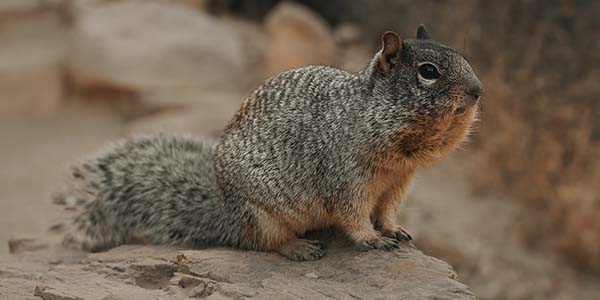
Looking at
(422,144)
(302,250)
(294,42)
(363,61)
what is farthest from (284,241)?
(363,61)

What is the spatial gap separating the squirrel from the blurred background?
2.68m

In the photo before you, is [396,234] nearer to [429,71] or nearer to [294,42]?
[429,71]

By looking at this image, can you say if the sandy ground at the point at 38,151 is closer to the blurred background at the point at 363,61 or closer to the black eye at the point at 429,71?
the blurred background at the point at 363,61

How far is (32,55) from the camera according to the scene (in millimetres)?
12656

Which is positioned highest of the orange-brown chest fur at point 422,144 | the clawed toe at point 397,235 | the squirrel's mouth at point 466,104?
the squirrel's mouth at point 466,104

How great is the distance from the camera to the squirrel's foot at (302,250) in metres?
5.03

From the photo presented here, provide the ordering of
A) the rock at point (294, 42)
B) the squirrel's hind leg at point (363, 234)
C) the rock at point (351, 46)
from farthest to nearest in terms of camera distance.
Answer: the rock at point (351, 46), the rock at point (294, 42), the squirrel's hind leg at point (363, 234)

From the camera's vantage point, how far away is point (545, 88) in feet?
32.0

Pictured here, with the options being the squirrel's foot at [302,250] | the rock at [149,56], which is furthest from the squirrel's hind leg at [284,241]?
the rock at [149,56]

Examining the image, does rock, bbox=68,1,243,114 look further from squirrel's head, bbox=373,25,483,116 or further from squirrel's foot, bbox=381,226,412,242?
squirrel's head, bbox=373,25,483,116

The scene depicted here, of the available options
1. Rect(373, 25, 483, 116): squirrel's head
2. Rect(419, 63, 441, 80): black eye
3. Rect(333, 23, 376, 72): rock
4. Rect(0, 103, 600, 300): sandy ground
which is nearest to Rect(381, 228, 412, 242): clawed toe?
Rect(373, 25, 483, 116): squirrel's head

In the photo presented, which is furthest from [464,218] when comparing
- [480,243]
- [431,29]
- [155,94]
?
[155,94]

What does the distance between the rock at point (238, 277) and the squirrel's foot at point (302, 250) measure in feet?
0.14

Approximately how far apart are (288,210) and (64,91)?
7.93 metres
